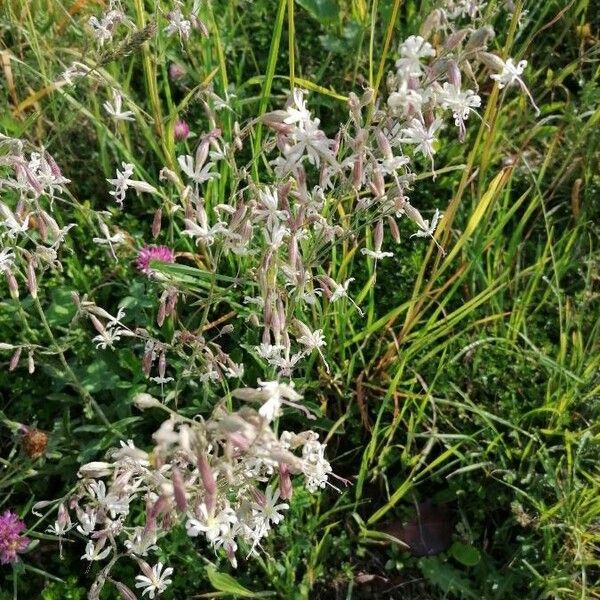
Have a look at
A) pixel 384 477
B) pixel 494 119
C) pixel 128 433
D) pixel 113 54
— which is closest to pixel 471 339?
pixel 384 477

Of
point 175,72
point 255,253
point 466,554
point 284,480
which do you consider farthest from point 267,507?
point 175,72

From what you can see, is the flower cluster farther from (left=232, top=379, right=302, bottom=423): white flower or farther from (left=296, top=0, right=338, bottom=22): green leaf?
(left=296, top=0, right=338, bottom=22): green leaf

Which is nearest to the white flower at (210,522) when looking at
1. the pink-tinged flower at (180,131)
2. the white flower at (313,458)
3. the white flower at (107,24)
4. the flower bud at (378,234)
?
the white flower at (313,458)

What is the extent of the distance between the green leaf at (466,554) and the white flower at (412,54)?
53.8 inches

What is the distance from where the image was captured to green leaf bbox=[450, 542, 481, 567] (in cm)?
204

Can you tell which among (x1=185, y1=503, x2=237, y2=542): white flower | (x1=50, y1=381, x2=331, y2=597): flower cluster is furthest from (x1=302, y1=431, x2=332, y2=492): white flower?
(x1=185, y1=503, x2=237, y2=542): white flower

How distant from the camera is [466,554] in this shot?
205cm

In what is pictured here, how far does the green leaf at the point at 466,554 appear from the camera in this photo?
204 cm

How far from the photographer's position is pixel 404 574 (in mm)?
2072

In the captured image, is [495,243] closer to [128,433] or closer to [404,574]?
[404,574]

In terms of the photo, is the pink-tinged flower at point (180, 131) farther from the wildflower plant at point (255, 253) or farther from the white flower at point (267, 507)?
the white flower at point (267, 507)

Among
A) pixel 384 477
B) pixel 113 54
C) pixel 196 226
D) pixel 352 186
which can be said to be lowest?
pixel 384 477

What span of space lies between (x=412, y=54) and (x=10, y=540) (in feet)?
4.62

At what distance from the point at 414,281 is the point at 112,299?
85 centimetres
